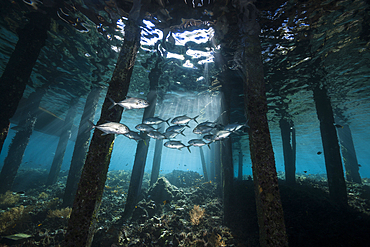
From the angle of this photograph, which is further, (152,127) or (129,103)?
(152,127)

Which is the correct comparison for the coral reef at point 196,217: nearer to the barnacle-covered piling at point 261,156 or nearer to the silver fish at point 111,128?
the barnacle-covered piling at point 261,156

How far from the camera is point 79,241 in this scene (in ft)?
11.4

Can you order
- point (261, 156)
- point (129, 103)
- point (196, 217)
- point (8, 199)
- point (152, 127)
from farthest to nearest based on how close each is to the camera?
point (8, 199) < point (196, 217) < point (152, 127) < point (129, 103) < point (261, 156)

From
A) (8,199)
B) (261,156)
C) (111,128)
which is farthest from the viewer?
(8,199)

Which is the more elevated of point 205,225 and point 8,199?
point 205,225

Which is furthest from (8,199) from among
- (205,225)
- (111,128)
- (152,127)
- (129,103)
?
(205,225)

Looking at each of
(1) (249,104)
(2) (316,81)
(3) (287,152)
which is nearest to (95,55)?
(1) (249,104)

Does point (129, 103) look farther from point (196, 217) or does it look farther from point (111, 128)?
point (196, 217)

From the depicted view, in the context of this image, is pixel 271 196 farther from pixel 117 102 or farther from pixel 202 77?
pixel 202 77

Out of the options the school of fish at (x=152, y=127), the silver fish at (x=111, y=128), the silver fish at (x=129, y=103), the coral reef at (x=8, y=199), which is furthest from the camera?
the coral reef at (x=8, y=199)

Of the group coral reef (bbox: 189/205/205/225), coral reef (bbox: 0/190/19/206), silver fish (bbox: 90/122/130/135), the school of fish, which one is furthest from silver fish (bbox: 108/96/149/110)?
coral reef (bbox: 0/190/19/206)

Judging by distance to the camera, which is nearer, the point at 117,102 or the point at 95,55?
the point at 117,102

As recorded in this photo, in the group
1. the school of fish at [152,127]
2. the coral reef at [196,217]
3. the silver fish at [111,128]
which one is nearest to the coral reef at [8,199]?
the school of fish at [152,127]

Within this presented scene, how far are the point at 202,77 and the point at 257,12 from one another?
6.49 meters
